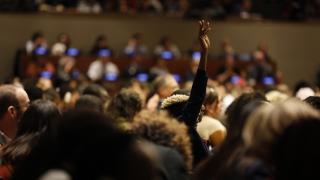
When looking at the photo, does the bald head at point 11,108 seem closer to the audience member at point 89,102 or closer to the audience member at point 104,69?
the audience member at point 89,102

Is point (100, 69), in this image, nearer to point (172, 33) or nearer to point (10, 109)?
point (172, 33)

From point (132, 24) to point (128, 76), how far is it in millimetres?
2576

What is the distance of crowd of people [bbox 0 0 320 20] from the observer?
22281 millimetres

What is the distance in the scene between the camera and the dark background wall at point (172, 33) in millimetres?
21484

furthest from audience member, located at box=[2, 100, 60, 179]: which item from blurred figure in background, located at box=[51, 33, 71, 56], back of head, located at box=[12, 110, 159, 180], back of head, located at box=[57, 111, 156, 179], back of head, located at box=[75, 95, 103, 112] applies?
blurred figure in background, located at box=[51, 33, 71, 56]

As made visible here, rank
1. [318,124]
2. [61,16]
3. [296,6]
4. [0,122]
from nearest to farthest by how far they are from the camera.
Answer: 1. [318,124]
2. [0,122]
3. [61,16]
4. [296,6]

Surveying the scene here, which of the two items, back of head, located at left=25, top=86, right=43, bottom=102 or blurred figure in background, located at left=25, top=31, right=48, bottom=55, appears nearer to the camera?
back of head, located at left=25, top=86, right=43, bottom=102

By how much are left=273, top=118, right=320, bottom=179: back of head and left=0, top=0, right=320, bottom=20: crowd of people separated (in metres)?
19.0

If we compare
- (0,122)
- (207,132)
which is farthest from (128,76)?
(0,122)

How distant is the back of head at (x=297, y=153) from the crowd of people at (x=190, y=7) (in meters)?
19.0

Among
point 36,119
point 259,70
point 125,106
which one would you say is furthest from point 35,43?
point 36,119

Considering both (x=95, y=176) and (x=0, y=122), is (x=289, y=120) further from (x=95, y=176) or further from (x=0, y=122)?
(x=0, y=122)

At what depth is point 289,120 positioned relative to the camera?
121 inches

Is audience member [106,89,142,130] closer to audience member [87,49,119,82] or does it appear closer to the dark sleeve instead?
the dark sleeve
